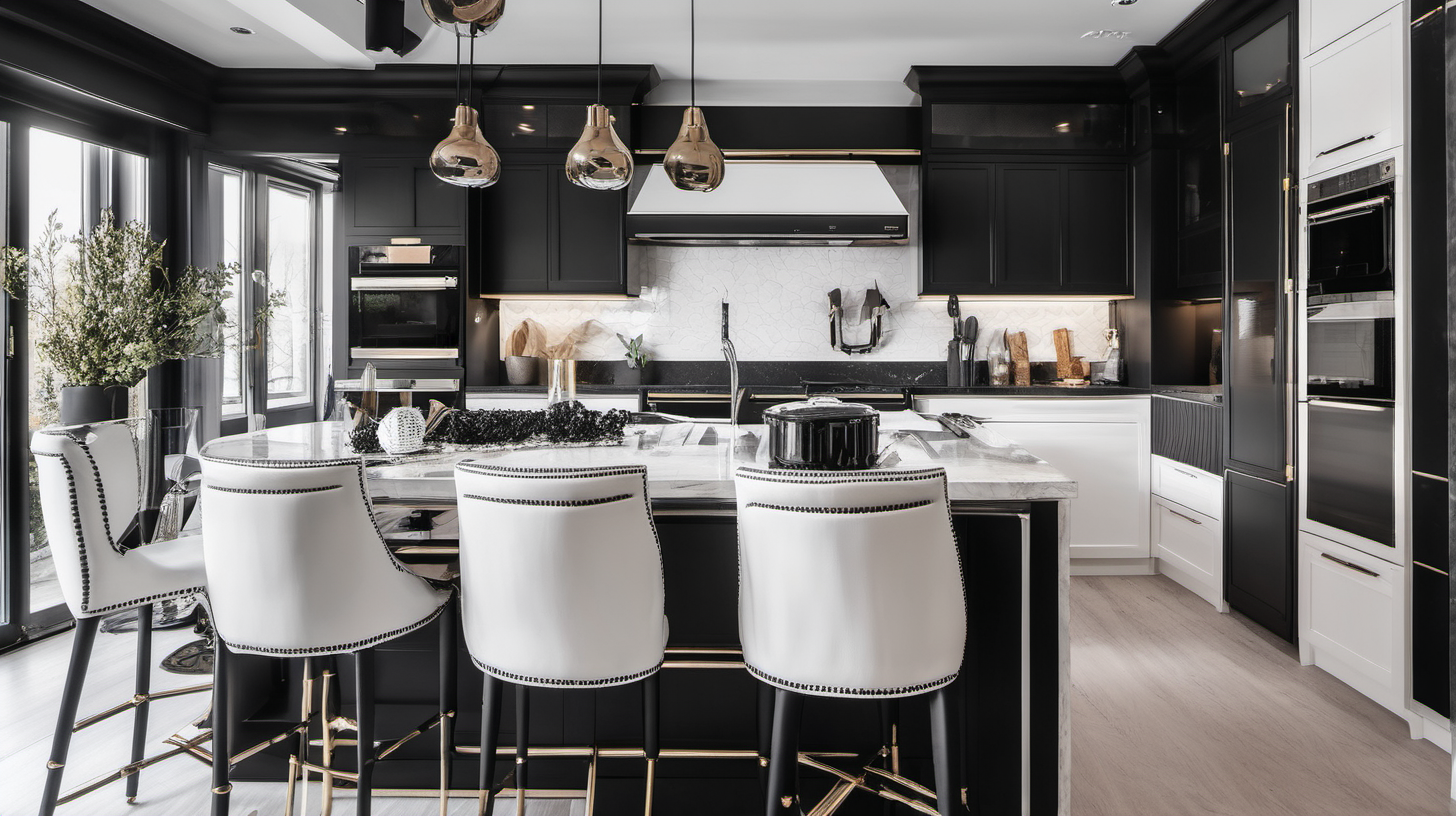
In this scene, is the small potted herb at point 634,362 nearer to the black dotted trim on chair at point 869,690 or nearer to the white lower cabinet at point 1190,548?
the white lower cabinet at point 1190,548

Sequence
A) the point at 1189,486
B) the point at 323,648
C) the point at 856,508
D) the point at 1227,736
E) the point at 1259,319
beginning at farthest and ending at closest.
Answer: the point at 1189,486, the point at 1259,319, the point at 1227,736, the point at 323,648, the point at 856,508

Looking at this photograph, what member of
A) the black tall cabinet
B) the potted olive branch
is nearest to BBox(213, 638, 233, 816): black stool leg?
the potted olive branch

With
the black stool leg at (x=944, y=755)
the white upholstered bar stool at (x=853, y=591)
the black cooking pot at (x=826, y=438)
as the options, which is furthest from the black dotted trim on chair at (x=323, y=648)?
the black stool leg at (x=944, y=755)

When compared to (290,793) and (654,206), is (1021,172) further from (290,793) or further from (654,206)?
(290,793)

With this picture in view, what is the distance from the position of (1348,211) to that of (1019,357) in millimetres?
2159

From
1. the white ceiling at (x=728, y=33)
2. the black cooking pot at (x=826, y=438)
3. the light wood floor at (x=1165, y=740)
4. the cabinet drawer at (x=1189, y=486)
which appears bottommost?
the light wood floor at (x=1165, y=740)

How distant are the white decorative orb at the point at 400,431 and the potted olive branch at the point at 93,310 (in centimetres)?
196

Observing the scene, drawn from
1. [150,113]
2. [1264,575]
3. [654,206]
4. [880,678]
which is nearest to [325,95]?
[150,113]

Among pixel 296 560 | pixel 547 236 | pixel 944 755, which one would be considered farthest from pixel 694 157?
pixel 547 236

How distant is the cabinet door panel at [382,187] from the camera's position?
426cm

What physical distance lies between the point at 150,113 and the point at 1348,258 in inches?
204

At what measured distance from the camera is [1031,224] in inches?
171

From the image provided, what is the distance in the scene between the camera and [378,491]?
1.68 meters

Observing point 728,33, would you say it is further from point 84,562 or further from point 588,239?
point 84,562
